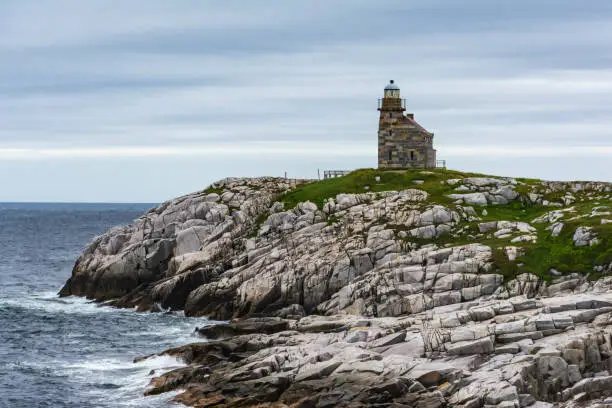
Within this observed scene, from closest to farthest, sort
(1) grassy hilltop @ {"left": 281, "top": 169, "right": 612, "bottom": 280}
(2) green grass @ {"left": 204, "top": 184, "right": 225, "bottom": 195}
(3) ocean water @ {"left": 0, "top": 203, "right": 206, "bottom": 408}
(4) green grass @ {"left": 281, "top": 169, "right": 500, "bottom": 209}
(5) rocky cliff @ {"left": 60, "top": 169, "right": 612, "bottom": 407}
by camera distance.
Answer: (5) rocky cliff @ {"left": 60, "top": 169, "right": 612, "bottom": 407} < (3) ocean water @ {"left": 0, "top": 203, "right": 206, "bottom": 408} < (1) grassy hilltop @ {"left": 281, "top": 169, "right": 612, "bottom": 280} < (4) green grass @ {"left": 281, "top": 169, "right": 500, "bottom": 209} < (2) green grass @ {"left": 204, "top": 184, "right": 225, "bottom": 195}

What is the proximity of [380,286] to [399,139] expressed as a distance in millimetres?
Answer: 42912

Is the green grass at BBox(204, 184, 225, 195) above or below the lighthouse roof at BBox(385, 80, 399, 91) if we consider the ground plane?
below

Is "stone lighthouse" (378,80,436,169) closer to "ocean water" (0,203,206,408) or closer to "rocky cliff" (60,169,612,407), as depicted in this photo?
"rocky cliff" (60,169,612,407)

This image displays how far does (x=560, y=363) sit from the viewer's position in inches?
1837

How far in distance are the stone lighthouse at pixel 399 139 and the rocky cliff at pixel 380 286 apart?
7291 mm

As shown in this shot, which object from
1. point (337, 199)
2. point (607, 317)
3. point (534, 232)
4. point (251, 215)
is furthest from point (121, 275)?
point (607, 317)

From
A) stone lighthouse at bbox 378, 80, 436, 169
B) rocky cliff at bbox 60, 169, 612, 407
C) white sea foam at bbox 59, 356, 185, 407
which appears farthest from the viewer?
stone lighthouse at bbox 378, 80, 436, 169

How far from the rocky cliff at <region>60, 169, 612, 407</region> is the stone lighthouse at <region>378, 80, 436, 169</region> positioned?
7291mm

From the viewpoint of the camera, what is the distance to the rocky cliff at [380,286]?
155 feet

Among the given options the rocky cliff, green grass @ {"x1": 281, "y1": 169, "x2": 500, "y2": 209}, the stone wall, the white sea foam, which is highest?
the stone wall

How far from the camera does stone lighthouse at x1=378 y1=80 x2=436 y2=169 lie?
357 ft

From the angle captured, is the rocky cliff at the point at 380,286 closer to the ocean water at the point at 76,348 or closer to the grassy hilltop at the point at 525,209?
the grassy hilltop at the point at 525,209

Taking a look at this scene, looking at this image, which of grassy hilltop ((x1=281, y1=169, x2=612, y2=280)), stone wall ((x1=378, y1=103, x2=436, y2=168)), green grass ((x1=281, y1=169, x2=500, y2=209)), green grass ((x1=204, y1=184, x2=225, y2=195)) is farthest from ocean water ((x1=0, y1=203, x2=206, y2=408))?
stone wall ((x1=378, y1=103, x2=436, y2=168))

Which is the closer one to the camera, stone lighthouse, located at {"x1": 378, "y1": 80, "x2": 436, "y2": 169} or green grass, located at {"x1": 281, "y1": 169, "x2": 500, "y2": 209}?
green grass, located at {"x1": 281, "y1": 169, "x2": 500, "y2": 209}
